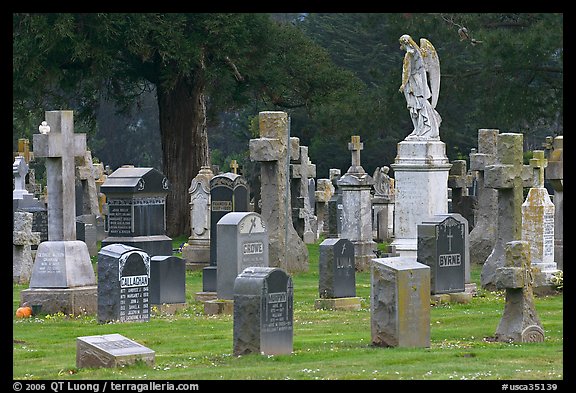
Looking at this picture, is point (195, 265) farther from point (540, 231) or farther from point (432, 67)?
point (540, 231)

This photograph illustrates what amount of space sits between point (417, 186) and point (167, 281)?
599 centimetres

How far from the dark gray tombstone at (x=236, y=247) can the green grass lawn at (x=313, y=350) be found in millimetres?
630

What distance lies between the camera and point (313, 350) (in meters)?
15.2

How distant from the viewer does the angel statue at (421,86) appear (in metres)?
24.8

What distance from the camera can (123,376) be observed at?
1318 centimetres

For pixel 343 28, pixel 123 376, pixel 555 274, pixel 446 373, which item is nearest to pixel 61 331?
pixel 123 376

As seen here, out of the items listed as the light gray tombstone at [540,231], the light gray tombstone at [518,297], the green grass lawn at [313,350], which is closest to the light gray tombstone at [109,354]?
the green grass lawn at [313,350]

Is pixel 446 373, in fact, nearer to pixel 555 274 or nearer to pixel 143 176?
pixel 555 274

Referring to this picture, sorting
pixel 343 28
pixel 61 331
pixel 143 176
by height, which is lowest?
pixel 61 331

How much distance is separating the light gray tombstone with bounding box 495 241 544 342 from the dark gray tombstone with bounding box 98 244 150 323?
4.82 m

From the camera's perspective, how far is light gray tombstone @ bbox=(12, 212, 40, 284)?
77.8 ft

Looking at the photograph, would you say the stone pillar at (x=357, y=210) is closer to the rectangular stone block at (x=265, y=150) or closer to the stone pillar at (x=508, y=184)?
the rectangular stone block at (x=265, y=150)
